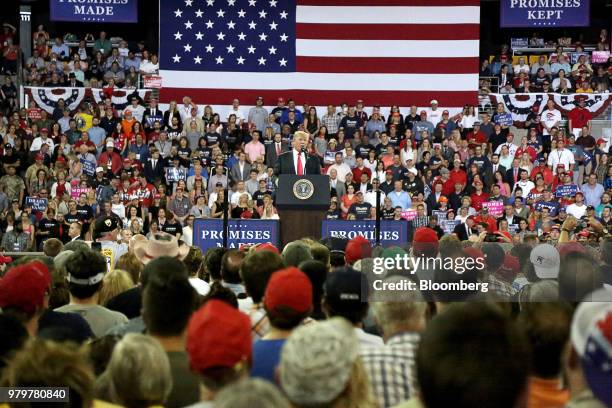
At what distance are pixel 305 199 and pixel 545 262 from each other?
535 centimetres

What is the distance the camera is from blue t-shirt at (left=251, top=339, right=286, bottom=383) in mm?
3984

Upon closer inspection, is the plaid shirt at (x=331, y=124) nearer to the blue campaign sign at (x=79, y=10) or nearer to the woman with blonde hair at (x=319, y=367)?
the blue campaign sign at (x=79, y=10)

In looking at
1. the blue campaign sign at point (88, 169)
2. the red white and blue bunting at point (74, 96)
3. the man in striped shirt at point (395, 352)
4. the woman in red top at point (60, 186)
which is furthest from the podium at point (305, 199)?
the red white and blue bunting at point (74, 96)

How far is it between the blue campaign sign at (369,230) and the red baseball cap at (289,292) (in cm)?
776

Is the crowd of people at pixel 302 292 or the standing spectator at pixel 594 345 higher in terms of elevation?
the standing spectator at pixel 594 345

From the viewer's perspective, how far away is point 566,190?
20078 millimetres

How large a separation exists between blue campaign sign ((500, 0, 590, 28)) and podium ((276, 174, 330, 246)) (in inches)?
583

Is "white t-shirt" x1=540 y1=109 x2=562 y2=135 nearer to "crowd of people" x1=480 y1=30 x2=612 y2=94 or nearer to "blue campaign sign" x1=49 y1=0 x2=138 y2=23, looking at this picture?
"crowd of people" x1=480 y1=30 x2=612 y2=94

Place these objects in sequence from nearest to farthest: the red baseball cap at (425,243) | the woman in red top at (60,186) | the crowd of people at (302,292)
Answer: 1. the crowd of people at (302,292)
2. the red baseball cap at (425,243)
3. the woman in red top at (60,186)

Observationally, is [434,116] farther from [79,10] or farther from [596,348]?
[596,348]

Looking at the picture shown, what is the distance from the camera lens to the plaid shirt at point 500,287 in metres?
6.12

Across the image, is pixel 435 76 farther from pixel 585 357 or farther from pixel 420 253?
pixel 585 357

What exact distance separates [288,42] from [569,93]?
6.66m

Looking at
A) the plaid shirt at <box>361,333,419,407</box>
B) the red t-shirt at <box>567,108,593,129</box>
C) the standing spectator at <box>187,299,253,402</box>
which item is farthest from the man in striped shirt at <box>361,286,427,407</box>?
the red t-shirt at <box>567,108,593,129</box>
